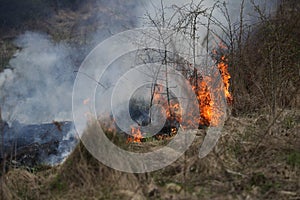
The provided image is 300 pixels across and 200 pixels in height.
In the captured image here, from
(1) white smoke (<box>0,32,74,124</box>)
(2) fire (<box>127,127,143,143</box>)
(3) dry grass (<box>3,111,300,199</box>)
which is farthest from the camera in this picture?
(1) white smoke (<box>0,32,74,124</box>)

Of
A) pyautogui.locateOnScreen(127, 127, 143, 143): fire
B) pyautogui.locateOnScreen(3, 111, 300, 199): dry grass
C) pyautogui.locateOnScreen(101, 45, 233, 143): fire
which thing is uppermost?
pyautogui.locateOnScreen(101, 45, 233, 143): fire

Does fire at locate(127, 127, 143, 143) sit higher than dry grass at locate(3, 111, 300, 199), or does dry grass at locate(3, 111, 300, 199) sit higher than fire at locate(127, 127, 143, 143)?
fire at locate(127, 127, 143, 143)

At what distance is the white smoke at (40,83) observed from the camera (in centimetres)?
1487

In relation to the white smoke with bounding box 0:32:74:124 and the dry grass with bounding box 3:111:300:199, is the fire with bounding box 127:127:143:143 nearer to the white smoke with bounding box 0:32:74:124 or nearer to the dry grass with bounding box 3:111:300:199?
the dry grass with bounding box 3:111:300:199

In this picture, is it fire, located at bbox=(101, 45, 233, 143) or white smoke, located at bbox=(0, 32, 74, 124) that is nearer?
fire, located at bbox=(101, 45, 233, 143)

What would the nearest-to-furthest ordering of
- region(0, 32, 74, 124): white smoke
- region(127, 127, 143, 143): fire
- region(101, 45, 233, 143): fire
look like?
region(127, 127, 143, 143): fire < region(101, 45, 233, 143): fire < region(0, 32, 74, 124): white smoke

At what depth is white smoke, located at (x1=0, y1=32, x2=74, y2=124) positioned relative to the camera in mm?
14870

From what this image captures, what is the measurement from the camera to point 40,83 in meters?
18.8

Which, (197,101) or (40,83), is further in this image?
(40,83)

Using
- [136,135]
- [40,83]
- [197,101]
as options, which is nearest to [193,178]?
[136,135]

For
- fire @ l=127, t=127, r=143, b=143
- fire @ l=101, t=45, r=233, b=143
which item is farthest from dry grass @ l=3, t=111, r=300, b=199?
fire @ l=101, t=45, r=233, b=143

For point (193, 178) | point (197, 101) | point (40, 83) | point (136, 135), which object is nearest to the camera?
point (193, 178)

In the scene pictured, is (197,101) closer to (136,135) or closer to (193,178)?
(136,135)

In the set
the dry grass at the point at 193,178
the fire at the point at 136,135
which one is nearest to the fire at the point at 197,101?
the fire at the point at 136,135
